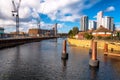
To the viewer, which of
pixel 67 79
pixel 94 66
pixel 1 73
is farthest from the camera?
pixel 94 66

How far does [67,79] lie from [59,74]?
3.64 metres

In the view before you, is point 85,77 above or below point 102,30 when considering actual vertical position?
below

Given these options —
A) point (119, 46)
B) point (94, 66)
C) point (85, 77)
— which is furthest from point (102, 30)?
point (85, 77)

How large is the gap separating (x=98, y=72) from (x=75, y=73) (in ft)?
16.2

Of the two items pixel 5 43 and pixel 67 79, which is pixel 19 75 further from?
pixel 5 43

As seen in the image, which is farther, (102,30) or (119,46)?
(102,30)

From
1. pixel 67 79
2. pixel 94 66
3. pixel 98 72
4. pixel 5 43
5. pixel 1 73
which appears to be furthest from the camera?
pixel 5 43

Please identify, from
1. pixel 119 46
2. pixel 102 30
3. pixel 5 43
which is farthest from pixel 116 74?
pixel 102 30

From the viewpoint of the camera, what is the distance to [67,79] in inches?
1266

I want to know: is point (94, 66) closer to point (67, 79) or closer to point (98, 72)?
point (98, 72)

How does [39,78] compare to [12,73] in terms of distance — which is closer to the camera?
[39,78]

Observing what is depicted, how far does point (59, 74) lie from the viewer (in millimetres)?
A: 35531

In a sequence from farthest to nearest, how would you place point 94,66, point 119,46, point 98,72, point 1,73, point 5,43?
1. point 5,43
2. point 119,46
3. point 94,66
4. point 98,72
5. point 1,73

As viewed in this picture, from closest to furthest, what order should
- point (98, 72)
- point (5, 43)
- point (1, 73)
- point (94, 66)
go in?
point (1, 73) < point (98, 72) < point (94, 66) < point (5, 43)
